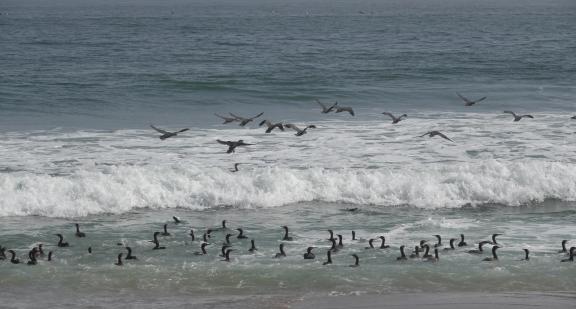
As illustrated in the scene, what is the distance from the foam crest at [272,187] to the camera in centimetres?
2906

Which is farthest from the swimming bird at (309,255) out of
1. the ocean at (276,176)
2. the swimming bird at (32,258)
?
the swimming bird at (32,258)

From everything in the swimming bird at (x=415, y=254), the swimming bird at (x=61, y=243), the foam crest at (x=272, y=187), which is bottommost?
the swimming bird at (x=415, y=254)

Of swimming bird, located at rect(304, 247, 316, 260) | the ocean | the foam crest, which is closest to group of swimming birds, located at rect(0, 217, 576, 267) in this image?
swimming bird, located at rect(304, 247, 316, 260)

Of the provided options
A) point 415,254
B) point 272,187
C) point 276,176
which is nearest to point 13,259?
point 415,254

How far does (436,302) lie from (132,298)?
6.05 meters

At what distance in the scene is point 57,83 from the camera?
171 ft

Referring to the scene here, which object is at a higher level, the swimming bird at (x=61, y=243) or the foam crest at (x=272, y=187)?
the foam crest at (x=272, y=187)

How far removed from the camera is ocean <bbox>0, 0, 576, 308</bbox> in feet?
70.7

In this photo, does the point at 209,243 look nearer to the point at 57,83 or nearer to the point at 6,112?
the point at 6,112

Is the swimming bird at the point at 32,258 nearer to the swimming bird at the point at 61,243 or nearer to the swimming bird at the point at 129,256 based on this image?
the swimming bird at the point at 61,243

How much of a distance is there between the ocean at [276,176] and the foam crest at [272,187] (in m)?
0.07

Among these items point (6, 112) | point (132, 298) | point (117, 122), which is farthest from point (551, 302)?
point (6, 112)

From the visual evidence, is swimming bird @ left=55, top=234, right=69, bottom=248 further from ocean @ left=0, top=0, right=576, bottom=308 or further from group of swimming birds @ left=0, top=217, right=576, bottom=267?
ocean @ left=0, top=0, right=576, bottom=308

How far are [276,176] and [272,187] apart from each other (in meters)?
0.74
